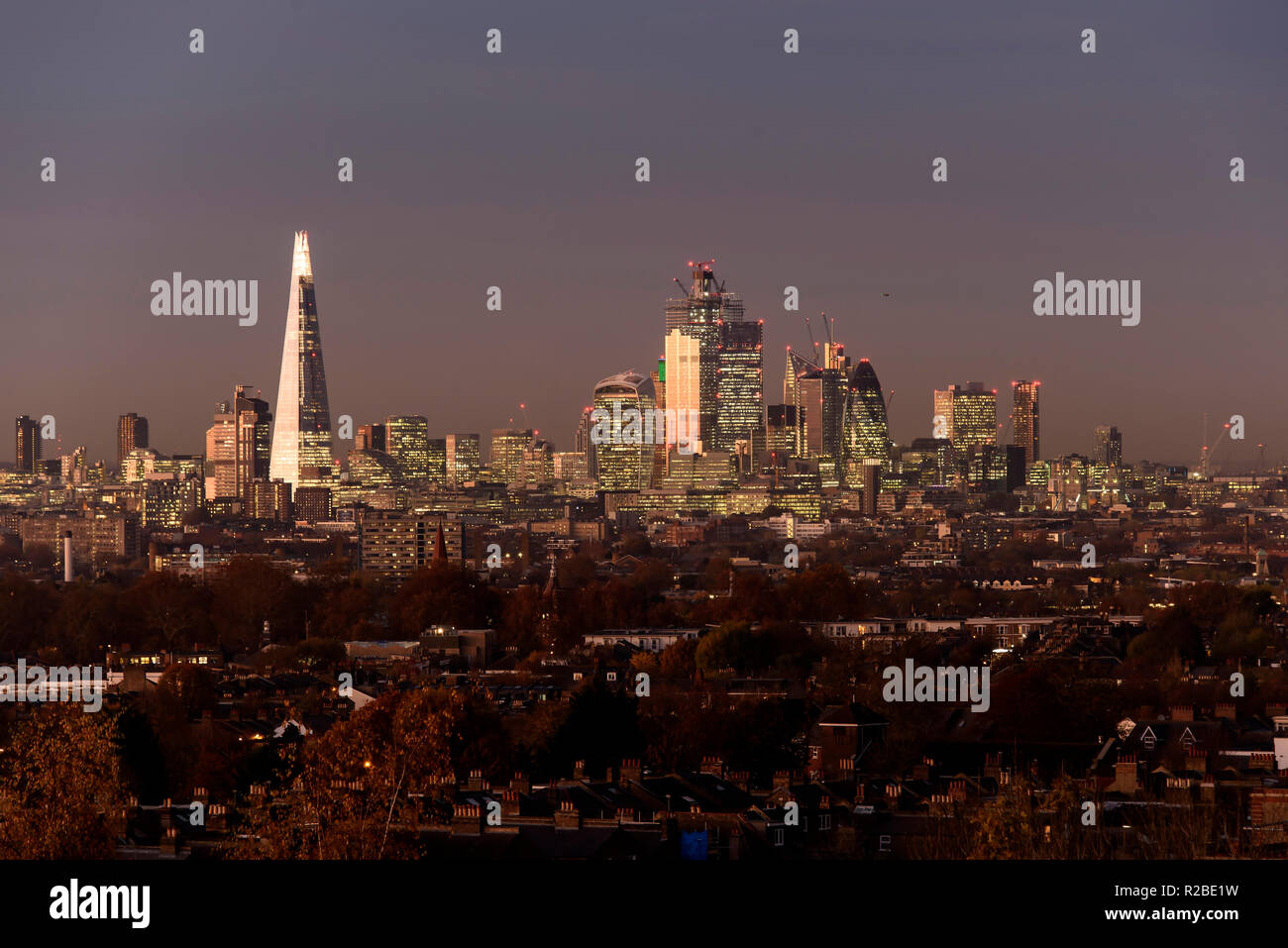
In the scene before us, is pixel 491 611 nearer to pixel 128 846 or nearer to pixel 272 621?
pixel 272 621

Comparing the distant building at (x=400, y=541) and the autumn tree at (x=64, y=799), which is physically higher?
the autumn tree at (x=64, y=799)

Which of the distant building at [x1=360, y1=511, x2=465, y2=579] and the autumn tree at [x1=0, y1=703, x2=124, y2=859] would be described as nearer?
the autumn tree at [x1=0, y1=703, x2=124, y2=859]

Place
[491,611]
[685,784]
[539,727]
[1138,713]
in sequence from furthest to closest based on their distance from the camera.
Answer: [491,611]
[1138,713]
[539,727]
[685,784]

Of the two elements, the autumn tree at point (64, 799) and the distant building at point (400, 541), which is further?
the distant building at point (400, 541)

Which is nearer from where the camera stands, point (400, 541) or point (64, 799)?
point (64, 799)

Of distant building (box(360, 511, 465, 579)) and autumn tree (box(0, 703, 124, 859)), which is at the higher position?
autumn tree (box(0, 703, 124, 859))

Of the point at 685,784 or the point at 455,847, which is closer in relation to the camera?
the point at 455,847

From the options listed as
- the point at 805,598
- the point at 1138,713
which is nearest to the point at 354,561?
the point at 805,598

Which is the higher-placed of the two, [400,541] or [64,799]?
[64,799]
